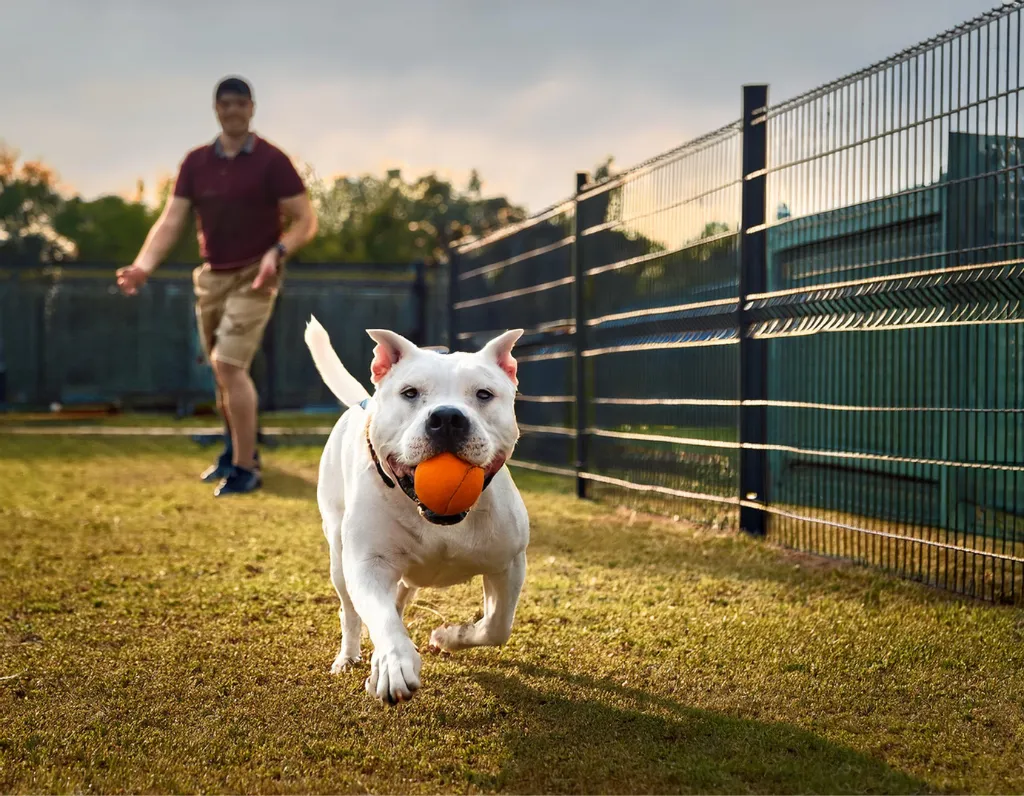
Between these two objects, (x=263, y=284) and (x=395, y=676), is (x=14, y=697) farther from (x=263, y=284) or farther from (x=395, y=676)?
(x=263, y=284)

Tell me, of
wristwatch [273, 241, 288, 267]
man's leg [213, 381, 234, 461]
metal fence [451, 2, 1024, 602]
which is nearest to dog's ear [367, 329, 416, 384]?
metal fence [451, 2, 1024, 602]

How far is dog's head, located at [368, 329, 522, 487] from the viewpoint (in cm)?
262

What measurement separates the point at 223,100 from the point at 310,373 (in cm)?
933

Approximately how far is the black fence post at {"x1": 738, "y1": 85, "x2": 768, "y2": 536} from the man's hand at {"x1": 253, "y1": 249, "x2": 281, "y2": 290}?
2819 mm

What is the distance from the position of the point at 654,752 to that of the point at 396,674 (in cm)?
59

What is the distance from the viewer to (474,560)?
2820 mm

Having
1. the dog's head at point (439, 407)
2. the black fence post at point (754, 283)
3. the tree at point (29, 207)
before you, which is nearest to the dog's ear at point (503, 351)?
the dog's head at point (439, 407)

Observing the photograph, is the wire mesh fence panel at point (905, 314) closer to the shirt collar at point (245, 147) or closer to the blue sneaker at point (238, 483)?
the shirt collar at point (245, 147)

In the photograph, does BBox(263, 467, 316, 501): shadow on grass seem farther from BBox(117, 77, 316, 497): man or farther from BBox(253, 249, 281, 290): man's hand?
BBox(253, 249, 281, 290): man's hand

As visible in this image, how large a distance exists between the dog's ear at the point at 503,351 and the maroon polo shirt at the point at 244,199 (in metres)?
4.19

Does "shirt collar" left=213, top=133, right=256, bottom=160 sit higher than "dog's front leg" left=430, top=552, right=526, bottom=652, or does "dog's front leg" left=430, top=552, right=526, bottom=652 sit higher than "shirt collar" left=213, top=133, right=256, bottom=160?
"shirt collar" left=213, top=133, right=256, bottom=160

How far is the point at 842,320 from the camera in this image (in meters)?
4.55

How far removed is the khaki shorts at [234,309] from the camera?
6695 millimetres

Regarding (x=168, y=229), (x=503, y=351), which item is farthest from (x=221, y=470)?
(x=503, y=351)
